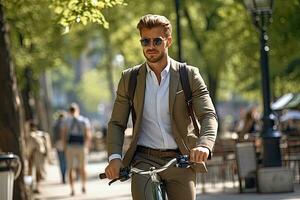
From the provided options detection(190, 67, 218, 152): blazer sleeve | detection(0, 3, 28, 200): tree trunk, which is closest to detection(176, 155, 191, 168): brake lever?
detection(190, 67, 218, 152): blazer sleeve

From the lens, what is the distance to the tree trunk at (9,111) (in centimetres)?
1415

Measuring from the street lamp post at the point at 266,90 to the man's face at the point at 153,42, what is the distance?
1025 centimetres

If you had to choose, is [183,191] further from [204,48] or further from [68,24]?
[204,48]

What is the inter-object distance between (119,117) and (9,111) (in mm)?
8129

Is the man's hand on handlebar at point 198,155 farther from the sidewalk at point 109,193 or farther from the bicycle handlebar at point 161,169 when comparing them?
the sidewalk at point 109,193

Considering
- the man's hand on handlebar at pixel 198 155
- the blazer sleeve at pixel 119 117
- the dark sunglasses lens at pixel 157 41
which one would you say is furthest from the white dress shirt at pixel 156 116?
the man's hand on handlebar at pixel 198 155

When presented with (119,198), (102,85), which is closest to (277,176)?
(119,198)

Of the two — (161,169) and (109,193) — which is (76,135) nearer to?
(109,193)

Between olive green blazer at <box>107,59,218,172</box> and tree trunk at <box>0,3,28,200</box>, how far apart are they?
26.4 feet

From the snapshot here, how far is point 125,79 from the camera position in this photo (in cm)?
636

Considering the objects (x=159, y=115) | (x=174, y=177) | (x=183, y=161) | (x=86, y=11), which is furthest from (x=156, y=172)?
(x=86, y=11)

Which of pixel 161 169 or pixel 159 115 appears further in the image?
pixel 159 115

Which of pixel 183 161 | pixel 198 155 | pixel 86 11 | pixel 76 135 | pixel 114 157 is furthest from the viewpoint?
pixel 76 135

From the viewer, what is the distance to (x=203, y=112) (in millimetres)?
6082
